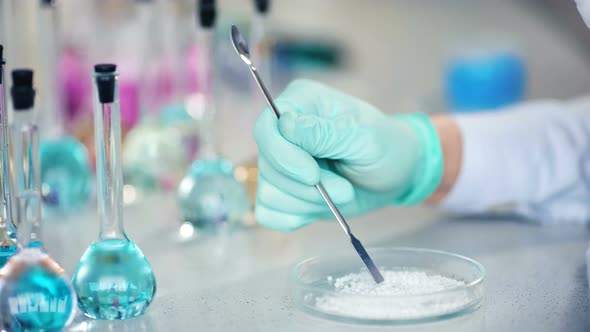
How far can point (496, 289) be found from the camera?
1.08 meters

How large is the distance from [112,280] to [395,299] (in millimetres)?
309

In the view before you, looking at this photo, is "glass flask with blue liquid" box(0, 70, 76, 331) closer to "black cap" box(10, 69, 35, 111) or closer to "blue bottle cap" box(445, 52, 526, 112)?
"black cap" box(10, 69, 35, 111)

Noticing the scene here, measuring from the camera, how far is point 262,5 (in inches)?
55.6

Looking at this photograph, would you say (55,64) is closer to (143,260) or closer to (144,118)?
(144,118)

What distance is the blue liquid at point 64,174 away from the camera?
1453 millimetres

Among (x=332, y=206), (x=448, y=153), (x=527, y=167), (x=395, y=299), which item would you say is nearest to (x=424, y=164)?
(x=448, y=153)

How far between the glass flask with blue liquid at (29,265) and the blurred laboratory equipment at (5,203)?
10 centimetres

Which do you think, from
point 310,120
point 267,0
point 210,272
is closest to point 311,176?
point 310,120

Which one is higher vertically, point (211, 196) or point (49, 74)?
point (49, 74)

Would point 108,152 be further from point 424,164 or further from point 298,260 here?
point 424,164

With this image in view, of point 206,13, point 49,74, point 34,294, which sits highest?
point 206,13

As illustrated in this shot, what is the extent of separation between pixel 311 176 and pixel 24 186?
35cm

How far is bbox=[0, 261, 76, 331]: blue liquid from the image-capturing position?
34.1 inches

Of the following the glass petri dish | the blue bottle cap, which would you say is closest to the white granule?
the glass petri dish
